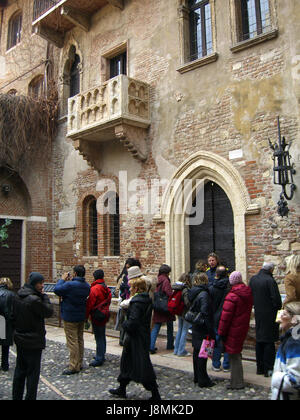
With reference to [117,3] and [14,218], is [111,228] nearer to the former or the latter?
[14,218]

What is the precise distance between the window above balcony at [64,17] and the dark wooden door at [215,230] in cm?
666

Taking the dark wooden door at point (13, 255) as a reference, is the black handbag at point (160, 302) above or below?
below

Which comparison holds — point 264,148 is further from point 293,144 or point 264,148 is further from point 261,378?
point 261,378

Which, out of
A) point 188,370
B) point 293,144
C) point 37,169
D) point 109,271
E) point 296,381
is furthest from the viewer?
point 37,169

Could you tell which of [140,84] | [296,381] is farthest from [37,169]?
[296,381]

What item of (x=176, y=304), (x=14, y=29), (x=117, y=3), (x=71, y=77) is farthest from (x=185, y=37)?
(x=14, y=29)

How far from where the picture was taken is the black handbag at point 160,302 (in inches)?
309

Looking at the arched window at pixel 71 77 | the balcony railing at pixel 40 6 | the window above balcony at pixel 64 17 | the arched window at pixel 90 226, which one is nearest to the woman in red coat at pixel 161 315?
the arched window at pixel 90 226

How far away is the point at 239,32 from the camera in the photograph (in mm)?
9711

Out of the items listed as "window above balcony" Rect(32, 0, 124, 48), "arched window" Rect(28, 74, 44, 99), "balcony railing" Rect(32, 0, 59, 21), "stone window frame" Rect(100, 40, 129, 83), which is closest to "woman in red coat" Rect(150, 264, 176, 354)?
"stone window frame" Rect(100, 40, 129, 83)

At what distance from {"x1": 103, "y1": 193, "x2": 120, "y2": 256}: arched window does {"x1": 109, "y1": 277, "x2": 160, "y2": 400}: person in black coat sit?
289 inches

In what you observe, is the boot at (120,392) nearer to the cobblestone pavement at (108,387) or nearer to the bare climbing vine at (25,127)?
the cobblestone pavement at (108,387)

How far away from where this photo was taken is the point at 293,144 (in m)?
8.44

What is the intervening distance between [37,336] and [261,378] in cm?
332
